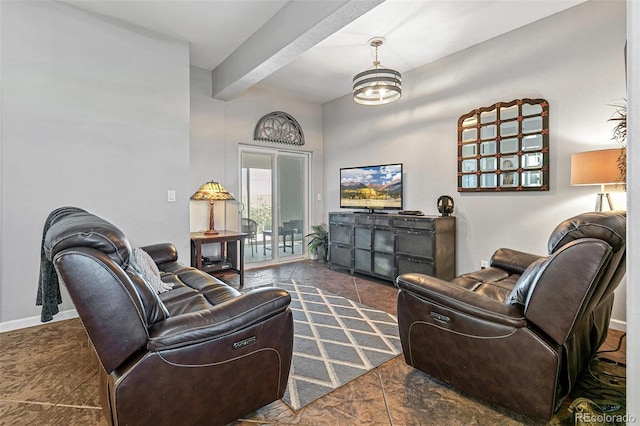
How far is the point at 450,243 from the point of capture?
12.6 feet

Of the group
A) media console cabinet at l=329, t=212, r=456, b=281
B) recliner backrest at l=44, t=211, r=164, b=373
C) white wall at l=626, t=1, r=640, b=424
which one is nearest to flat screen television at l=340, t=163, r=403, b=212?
media console cabinet at l=329, t=212, r=456, b=281

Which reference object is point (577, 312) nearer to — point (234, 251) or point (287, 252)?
A: point (234, 251)

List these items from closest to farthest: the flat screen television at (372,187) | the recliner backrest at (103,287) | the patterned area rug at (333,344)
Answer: the recliner backrest at (103,287)
the patterned area rug at (333,344)
the flat screen television at (372,187)

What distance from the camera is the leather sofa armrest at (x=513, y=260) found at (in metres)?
2.57

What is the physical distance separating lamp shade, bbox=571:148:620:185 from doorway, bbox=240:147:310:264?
4.00m

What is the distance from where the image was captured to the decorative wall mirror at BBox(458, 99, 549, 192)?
316 cm

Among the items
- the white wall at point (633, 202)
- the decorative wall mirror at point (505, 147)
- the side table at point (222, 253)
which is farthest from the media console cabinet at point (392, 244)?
the white wall at point (633, 202)

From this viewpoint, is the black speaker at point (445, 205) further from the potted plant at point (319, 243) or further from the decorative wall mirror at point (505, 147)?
the potted plant at point (319, 243)

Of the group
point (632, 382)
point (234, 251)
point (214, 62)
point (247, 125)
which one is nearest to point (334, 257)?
point (234, 251)

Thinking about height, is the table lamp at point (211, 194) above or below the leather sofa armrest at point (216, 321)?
above

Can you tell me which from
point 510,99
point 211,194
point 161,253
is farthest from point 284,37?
point 510,99

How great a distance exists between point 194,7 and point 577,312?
12.1 feet

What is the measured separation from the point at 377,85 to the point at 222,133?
2517mm

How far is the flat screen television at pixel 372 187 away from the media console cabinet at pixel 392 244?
1.42 ft
